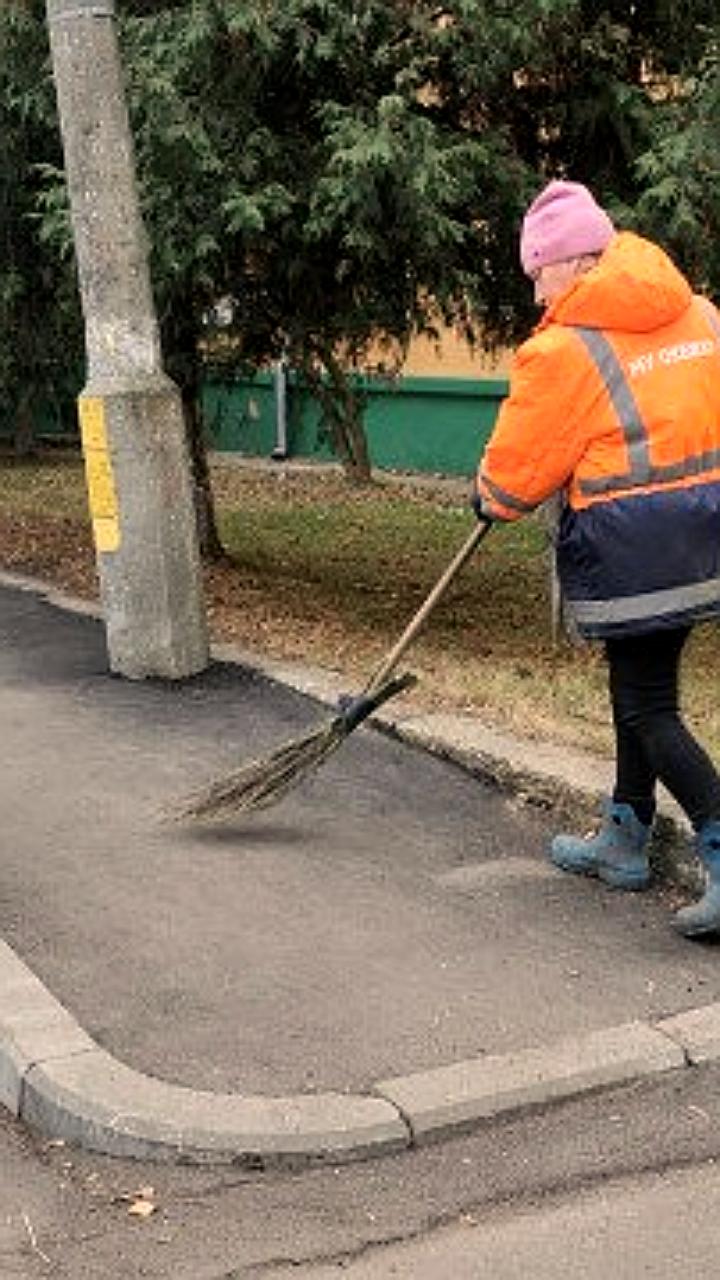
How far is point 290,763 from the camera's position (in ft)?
18.0

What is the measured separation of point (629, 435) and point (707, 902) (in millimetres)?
1229

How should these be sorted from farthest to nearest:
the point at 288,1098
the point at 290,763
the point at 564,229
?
the point at 290,763, the point at 564,229, the point at 288,1098

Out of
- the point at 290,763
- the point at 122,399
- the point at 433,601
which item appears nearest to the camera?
the point at 433,601

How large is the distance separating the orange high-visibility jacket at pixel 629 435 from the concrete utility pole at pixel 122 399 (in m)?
3.11

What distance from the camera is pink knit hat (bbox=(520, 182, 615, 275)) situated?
4746mm

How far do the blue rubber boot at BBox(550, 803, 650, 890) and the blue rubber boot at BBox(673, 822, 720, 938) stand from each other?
1.03 ft

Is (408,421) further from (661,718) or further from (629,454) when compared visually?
(629,454)

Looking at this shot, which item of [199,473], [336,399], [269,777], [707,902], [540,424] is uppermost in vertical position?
[540,424]

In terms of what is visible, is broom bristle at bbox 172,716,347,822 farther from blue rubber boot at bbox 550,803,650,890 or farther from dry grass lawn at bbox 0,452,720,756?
dry grass lawn at bbox 0,452,720,756

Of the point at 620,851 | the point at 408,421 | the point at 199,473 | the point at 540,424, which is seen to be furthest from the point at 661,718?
the point at 408,421

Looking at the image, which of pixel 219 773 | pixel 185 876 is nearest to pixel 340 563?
pixel 219 773

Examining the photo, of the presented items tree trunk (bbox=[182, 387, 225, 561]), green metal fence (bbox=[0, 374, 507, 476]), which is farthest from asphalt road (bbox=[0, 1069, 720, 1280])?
green metal fence (bbox=[0, 374, 507, 476])

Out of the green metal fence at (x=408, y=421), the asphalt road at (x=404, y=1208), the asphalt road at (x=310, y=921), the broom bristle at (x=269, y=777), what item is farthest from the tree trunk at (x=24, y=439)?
the asphalt road at (x=404, y=1208)

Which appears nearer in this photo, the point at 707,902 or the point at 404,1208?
the point at 404,1208
